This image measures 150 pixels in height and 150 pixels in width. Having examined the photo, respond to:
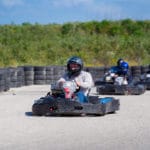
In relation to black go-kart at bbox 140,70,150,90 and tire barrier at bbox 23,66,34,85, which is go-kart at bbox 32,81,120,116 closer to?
black go-kart at bbox 140,70,150,90

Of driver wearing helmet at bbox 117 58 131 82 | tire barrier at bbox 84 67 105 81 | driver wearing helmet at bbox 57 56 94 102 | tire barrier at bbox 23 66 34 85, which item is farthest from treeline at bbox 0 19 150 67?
driver wearing helmet at bbox 57 56 94 102

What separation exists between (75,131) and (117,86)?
981 cm

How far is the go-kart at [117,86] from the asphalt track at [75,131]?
215 inches

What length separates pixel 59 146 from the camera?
8.44 m

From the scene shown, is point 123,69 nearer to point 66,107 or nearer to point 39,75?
point 39,75

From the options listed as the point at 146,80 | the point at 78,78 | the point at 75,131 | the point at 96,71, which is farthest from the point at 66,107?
the point at 96,71

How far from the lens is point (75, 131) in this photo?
396 inches

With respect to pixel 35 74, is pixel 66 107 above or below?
below

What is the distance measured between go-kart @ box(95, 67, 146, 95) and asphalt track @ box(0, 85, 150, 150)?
5454 millimetres

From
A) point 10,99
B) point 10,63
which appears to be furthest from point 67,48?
point 10,99

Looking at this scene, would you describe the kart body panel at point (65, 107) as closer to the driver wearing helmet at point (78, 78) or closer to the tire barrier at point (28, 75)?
the driver wearing helmet at point (78, 78)

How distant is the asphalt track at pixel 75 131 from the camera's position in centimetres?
851

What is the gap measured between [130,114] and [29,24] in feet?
162

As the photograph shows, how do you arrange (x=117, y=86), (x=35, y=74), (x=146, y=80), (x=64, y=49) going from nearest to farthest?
(x=117, y=86) → (x=146, y=80) → (x=35, y=74) → (x=64, y=49)
